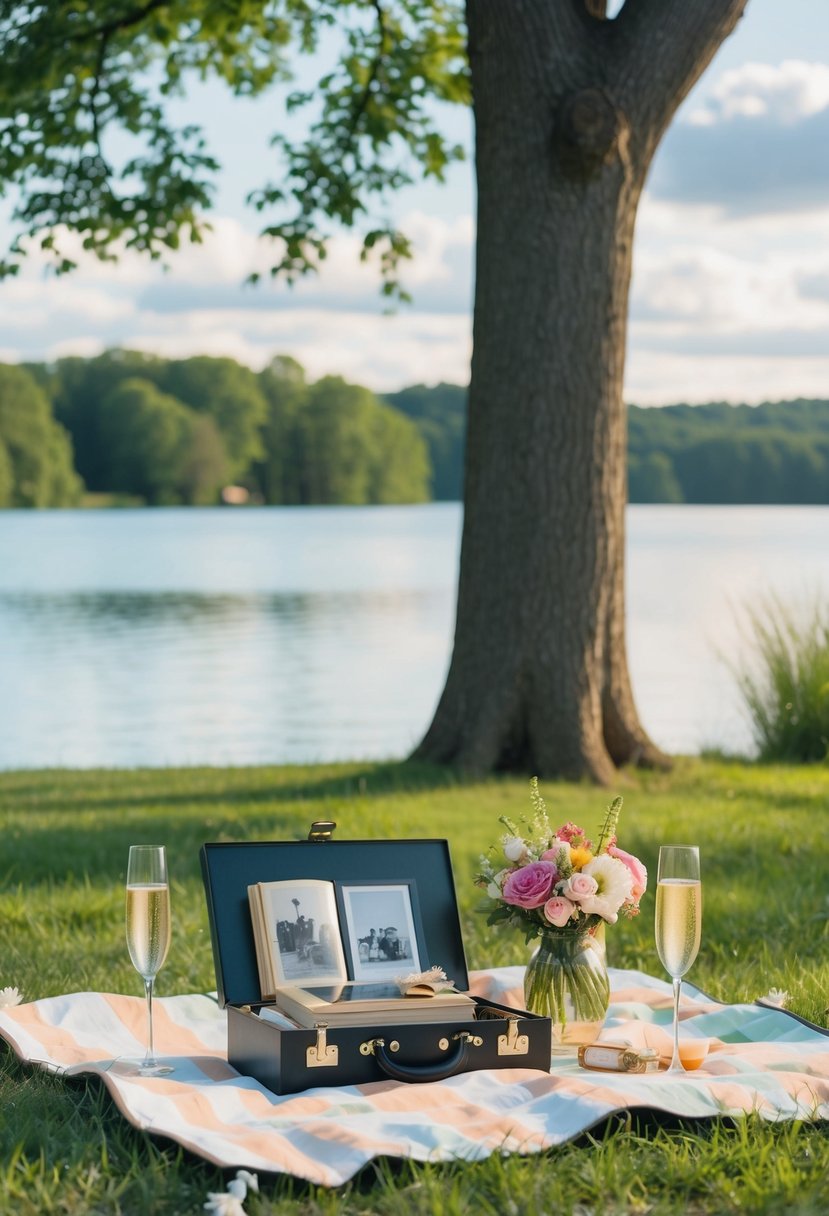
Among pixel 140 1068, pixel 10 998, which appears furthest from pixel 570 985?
pixel 10 998

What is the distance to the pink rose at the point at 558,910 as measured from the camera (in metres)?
3.26

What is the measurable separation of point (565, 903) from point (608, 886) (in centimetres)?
11

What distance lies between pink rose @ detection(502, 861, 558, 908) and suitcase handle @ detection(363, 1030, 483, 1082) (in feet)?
1.00

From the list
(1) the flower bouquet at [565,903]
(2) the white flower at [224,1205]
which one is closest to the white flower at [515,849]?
(1) the flower bouquet at [565,903]

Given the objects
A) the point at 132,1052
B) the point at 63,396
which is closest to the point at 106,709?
the point at 132,1052

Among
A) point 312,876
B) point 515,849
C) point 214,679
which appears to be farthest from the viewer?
point 214,679

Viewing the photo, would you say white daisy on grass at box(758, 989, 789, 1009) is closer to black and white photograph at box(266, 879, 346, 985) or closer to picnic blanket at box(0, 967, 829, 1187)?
picnic blanket at box(0, 967, 829, 1187)

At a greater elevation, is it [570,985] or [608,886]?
[608,886]

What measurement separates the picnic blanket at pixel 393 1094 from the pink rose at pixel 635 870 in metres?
0.39

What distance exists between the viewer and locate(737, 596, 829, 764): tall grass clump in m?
9.94

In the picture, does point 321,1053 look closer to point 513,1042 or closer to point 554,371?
point 513,1042

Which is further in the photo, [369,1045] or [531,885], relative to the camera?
[531,885]

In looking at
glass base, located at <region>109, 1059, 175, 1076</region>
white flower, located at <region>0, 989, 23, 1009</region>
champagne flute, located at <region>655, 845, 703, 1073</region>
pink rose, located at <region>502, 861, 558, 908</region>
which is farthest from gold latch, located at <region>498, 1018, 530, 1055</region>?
white flower, located at <region>0, 989, 23, 1009</region>

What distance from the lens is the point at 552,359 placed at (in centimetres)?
781
